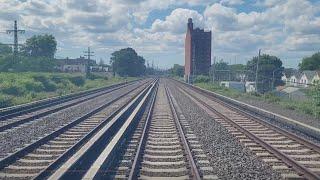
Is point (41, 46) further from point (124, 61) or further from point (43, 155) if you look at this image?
point (43, 155)

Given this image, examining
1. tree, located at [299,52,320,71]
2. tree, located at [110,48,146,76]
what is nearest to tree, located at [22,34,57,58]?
tree, located at [110,48,146,76]

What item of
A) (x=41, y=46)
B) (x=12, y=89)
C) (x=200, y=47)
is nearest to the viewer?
(x=12, y=89)

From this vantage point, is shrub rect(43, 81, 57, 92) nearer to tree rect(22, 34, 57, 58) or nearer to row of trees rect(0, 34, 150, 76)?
row of trees rect(0, 34, 150, 76)

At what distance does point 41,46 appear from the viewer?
Answer: 4131 inches

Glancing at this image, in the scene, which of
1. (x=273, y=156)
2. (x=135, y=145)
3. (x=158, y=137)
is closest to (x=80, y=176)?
(x=135, y=145)

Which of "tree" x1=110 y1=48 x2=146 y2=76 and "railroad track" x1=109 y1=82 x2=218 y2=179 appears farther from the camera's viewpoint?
"tree" x1=110 y1=48 x2=146 y2=76

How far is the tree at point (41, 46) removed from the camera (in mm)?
104688

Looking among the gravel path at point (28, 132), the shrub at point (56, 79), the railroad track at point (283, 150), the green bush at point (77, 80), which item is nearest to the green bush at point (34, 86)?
the shrub at point (56, 79)

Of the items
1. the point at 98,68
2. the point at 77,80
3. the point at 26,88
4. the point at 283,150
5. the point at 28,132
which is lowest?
the point at 28,132

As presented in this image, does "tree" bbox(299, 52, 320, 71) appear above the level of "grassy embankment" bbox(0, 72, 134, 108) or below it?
above

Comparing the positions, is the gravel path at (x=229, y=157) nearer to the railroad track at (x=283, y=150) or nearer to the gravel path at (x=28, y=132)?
the railroad track at (x=283, y=150)

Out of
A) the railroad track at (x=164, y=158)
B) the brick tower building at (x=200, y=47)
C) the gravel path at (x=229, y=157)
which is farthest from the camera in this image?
the brick tower building at (x=200, y=47)

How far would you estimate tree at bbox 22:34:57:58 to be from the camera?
4122 inches

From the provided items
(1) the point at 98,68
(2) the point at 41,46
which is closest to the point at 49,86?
(2) the point at 41,46
